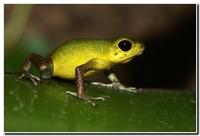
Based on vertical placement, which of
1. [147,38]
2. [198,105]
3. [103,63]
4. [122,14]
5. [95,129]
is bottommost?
[95,129]

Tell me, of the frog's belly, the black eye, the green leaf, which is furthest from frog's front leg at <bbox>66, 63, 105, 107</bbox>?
the black eye

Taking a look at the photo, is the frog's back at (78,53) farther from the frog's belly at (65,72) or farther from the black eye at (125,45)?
the black eye at (125,45)

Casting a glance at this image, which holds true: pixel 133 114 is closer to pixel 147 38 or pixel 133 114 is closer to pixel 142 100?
pixel 142 100

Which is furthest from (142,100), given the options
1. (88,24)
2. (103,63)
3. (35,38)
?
(88,24)

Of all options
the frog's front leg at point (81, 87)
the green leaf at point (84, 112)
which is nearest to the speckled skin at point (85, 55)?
the frog's front leg at point (81, 87)

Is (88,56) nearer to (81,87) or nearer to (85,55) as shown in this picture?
(85,55)

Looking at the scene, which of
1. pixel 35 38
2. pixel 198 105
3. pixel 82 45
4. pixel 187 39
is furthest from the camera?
pixel 187 39
